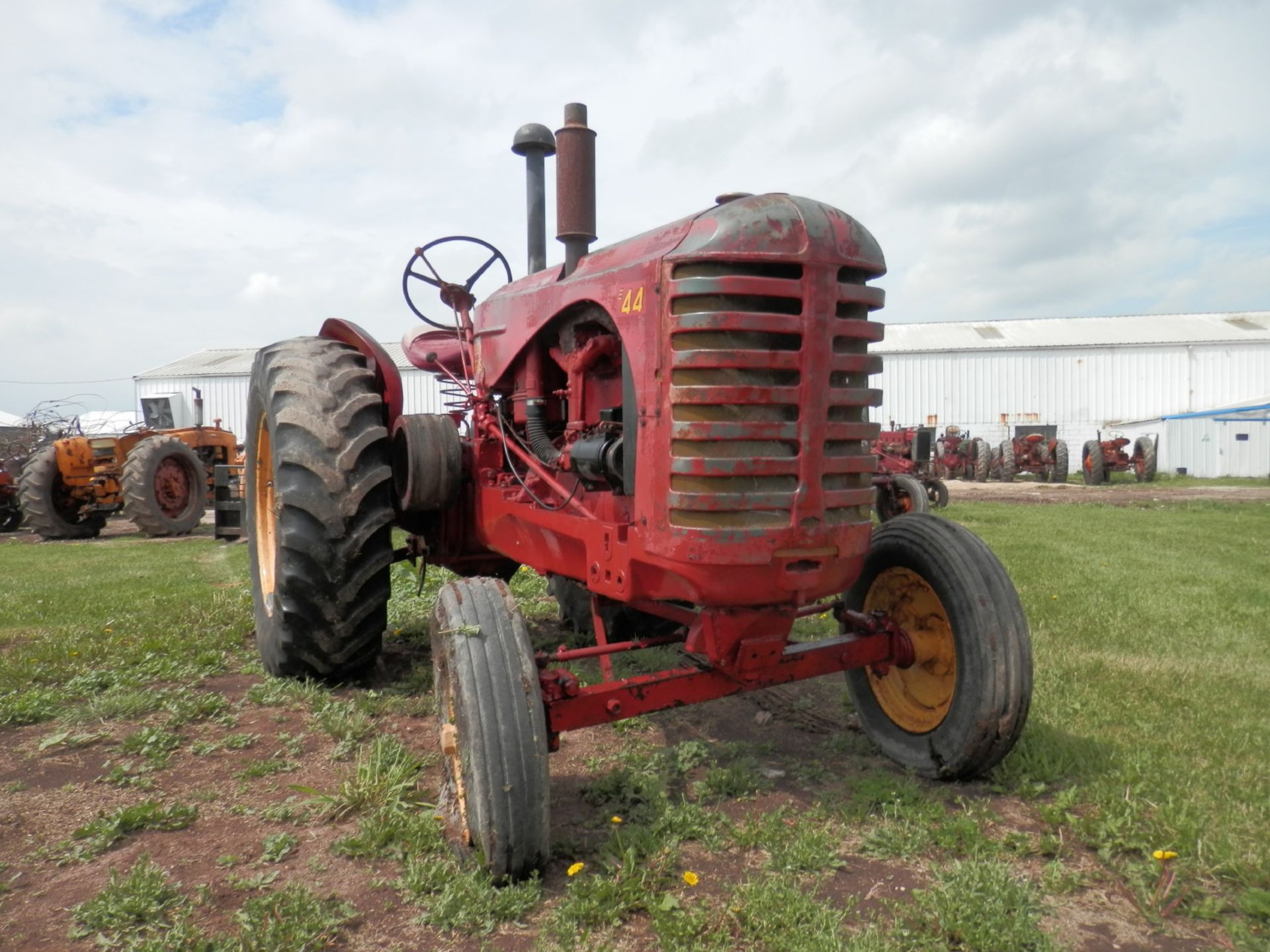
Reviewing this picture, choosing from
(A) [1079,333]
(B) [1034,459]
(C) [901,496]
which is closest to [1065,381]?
(A) [1079,333]

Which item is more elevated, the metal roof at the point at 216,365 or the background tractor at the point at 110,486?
the metal roof at the point at 216,365

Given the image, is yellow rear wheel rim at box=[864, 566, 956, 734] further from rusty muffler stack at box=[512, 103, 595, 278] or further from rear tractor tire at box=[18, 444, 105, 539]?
rear tractor tire at box=[18, 444, 105, 539]

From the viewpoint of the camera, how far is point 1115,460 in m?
22.9

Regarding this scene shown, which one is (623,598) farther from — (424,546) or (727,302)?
(424,546)

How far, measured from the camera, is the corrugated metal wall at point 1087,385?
3362 centimetres

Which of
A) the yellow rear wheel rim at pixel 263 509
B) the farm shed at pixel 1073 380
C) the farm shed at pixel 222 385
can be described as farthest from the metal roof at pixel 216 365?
the yellow rear wheel rim at pixel 263 509

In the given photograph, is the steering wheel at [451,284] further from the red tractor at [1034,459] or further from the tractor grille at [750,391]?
the red tractor at [1034,459]

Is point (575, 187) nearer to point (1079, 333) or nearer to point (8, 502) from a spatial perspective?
point (8, 502)

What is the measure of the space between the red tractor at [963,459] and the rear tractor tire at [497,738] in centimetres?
2145

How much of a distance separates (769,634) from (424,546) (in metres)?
2.35

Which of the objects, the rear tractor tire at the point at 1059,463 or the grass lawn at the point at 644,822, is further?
the rear tractor tire at the point at 1059,463

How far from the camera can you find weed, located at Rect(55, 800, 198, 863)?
9.25 ft

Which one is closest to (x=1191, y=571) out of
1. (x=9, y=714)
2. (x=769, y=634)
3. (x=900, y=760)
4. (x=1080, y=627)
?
(x=1080, y=627)

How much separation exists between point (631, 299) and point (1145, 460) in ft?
76.9
